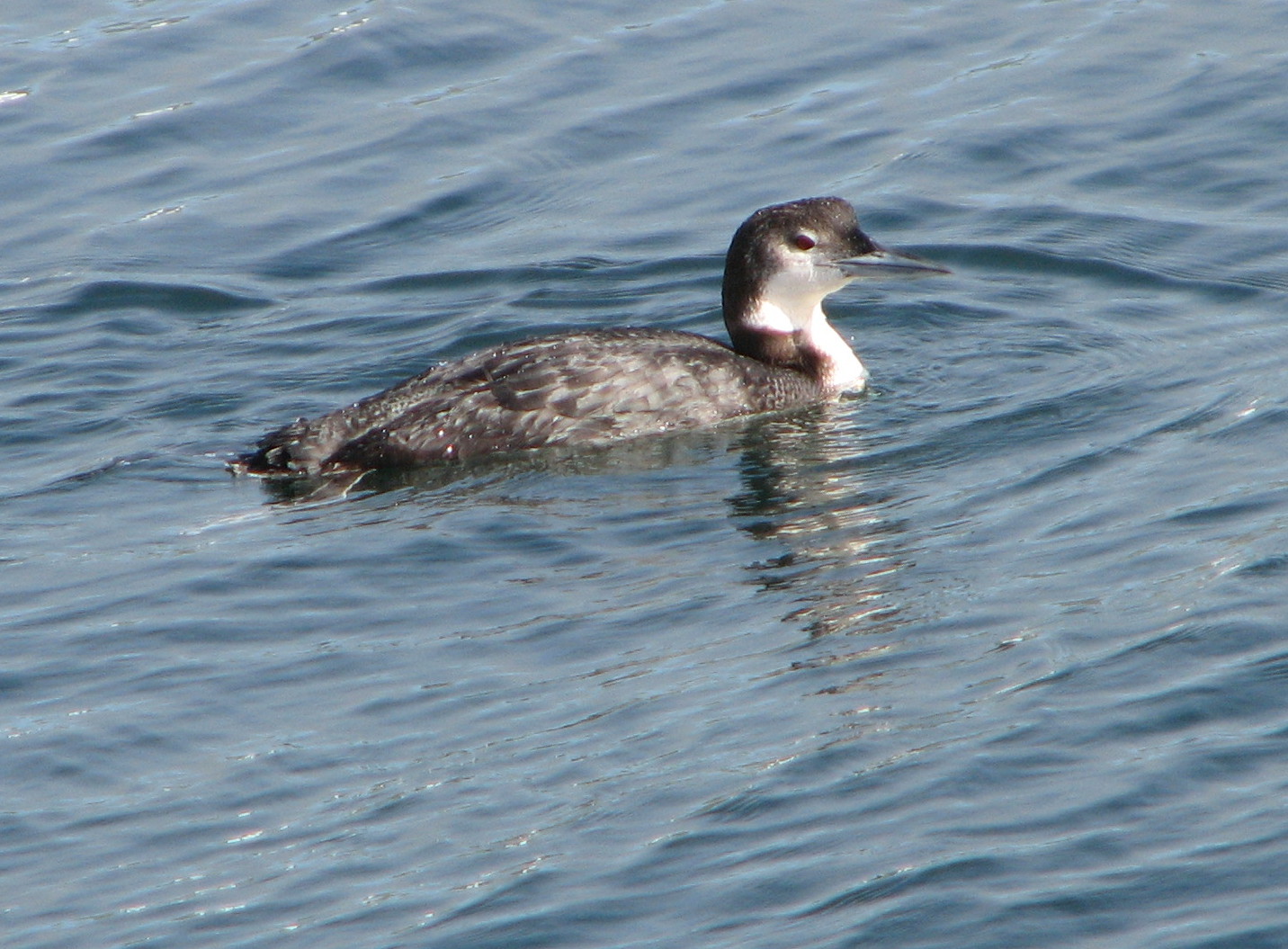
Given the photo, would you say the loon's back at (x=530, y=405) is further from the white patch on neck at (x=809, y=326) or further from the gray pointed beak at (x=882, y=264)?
the gray pointed beak at (x=882, y=264)

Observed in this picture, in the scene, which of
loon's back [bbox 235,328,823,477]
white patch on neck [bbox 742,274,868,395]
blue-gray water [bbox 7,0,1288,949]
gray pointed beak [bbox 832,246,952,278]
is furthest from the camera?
white patch on neck [bbox 742,274,868,395]

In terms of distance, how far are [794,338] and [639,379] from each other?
3.59ft

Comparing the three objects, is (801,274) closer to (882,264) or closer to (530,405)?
(882,264)

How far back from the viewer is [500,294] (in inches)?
461

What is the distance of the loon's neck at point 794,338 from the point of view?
404 inches

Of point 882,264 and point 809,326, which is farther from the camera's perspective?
point 809,326

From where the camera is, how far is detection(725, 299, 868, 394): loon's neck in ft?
33.7

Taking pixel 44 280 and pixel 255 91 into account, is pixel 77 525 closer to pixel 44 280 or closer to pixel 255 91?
pixel 44 280

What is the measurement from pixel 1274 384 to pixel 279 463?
4558 millimetres

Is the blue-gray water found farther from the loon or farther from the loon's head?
the loon's head

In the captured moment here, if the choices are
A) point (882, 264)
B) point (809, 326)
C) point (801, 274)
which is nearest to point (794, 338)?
point (809, 326)

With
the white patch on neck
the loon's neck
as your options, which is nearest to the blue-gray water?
the white patch on neck

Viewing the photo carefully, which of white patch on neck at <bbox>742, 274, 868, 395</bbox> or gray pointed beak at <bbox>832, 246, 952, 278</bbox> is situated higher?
gray pointed beak at <bbox>832, 246, 952, 278</bbox>

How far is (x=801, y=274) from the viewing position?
10195 mm
